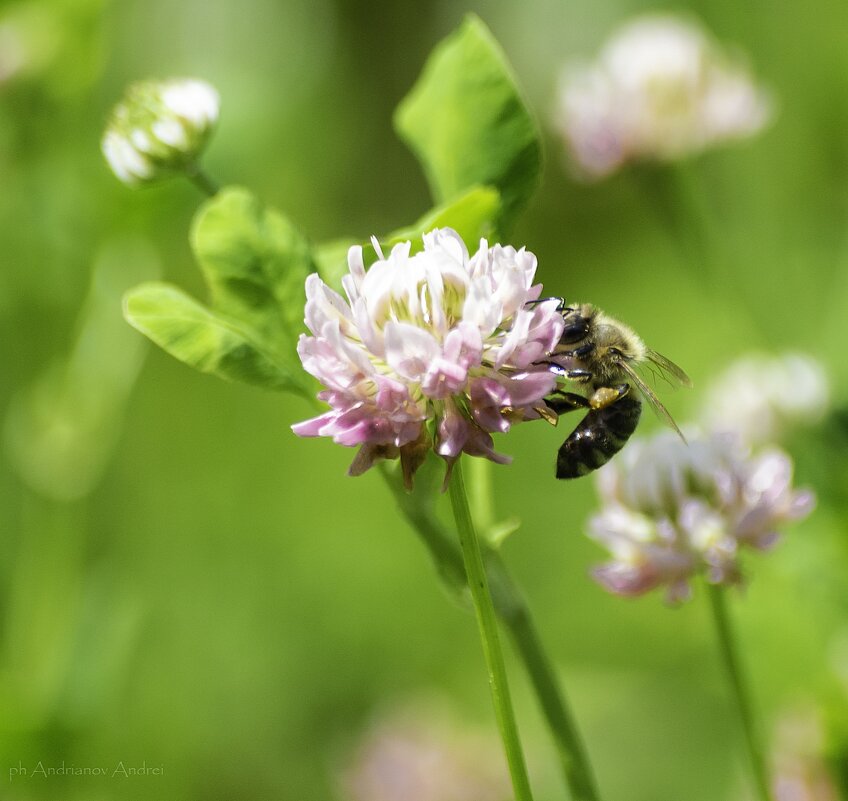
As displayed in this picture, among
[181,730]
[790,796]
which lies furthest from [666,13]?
[790,796]

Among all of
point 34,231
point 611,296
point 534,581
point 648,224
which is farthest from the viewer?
point 648,224

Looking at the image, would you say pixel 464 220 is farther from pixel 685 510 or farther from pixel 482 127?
pixel 685 510

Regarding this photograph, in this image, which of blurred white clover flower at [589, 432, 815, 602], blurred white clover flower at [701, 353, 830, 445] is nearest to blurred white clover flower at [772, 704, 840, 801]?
blurred white clover flower at [589, 432, 815, 602]

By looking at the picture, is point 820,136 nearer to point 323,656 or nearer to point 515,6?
point 515,6

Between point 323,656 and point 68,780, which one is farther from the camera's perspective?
point 323,656

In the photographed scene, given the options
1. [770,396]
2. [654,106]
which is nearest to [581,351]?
[770,396]

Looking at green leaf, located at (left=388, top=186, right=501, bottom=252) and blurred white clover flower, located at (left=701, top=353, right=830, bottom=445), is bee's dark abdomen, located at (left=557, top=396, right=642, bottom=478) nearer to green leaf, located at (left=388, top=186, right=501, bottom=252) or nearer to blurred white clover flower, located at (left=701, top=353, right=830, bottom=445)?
green leaf, located at (left=388, top=186, right=501, bottom=252)
